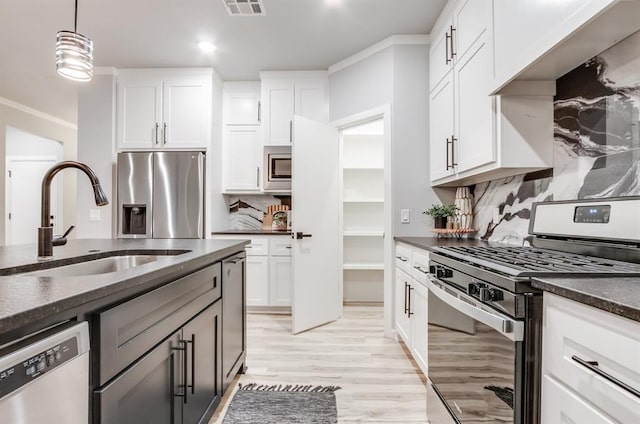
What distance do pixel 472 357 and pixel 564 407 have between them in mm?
456

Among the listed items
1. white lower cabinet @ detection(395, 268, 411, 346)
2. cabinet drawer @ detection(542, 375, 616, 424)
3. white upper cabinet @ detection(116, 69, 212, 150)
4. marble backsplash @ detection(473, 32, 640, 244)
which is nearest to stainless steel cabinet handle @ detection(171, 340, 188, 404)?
cabinet drawer @ detection(542, 375, 616, 424)

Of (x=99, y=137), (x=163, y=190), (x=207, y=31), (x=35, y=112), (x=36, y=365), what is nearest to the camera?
(x=36, y=365)

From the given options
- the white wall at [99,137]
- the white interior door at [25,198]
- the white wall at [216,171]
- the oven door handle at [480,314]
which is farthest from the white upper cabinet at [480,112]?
the white interior door at [25,198]

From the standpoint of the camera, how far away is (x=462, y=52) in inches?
90.7

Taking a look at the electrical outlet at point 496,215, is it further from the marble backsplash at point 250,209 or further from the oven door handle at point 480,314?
the marble backsplash at point 250,209

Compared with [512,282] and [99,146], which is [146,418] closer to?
[512,282]

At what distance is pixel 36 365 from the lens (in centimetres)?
67

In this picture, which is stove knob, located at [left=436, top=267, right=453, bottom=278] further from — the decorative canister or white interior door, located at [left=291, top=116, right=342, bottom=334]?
white interior door, located at [left=291, top=116, right=342, bottom=334]

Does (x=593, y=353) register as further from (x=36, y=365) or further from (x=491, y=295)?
(x=36, y=365)

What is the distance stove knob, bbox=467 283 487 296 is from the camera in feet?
4.15

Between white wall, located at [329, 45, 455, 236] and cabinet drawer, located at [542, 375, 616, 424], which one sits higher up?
white wall, located at [329, 45, 455, 236]

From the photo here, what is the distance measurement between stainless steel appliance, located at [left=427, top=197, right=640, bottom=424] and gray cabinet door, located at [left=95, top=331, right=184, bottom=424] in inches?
43.1

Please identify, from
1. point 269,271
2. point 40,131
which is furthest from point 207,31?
point 40,131

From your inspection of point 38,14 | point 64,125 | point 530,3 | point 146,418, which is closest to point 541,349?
point 146,418
